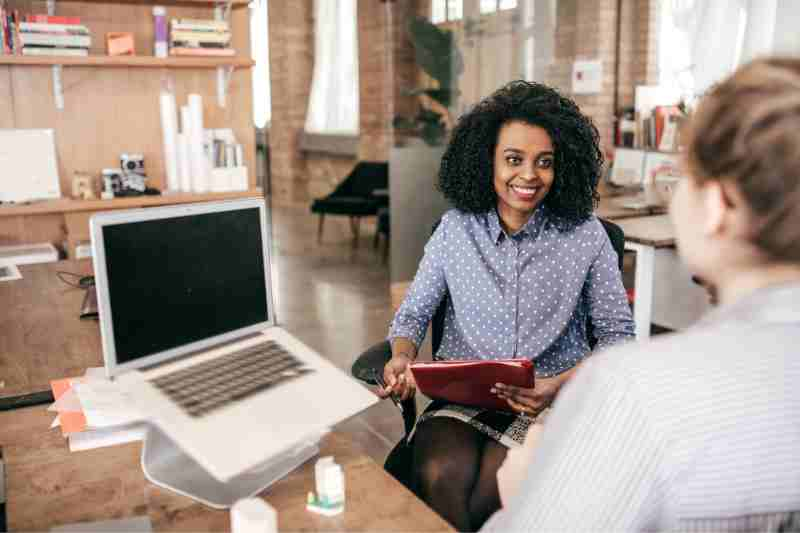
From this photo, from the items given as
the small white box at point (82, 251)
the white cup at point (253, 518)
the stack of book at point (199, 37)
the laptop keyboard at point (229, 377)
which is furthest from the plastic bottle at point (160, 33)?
the white cup at point (253, 518)

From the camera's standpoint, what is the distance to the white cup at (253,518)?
988mm

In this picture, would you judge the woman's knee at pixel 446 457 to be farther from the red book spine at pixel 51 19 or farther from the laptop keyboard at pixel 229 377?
the red book spine at pixel 51 19

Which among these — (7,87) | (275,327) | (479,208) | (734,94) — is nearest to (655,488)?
(734,94)

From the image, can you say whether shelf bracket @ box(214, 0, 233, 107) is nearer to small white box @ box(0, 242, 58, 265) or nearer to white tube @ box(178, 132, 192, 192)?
white tube @ box(178, 132, 192, 192)

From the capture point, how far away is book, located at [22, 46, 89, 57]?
3525mm

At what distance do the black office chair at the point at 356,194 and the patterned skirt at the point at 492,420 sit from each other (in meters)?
5.79

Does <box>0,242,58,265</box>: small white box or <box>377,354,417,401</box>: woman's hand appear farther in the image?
<box>0,242,58,265</box>: small white box

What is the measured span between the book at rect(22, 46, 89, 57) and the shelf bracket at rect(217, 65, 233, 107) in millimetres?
717

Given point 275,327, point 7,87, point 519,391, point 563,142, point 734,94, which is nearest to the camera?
point 734,94

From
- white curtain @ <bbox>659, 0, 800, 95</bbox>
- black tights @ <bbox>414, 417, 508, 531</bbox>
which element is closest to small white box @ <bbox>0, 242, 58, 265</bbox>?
black tights @ <bbox>414, 417, 508, 531</bbox>

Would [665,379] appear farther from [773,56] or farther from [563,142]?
[563,142]

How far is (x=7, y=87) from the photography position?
3.65m

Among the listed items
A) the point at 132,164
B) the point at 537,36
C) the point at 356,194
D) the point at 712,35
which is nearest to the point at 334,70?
the point at 356,194

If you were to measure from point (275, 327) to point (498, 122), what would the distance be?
3.20 ft
